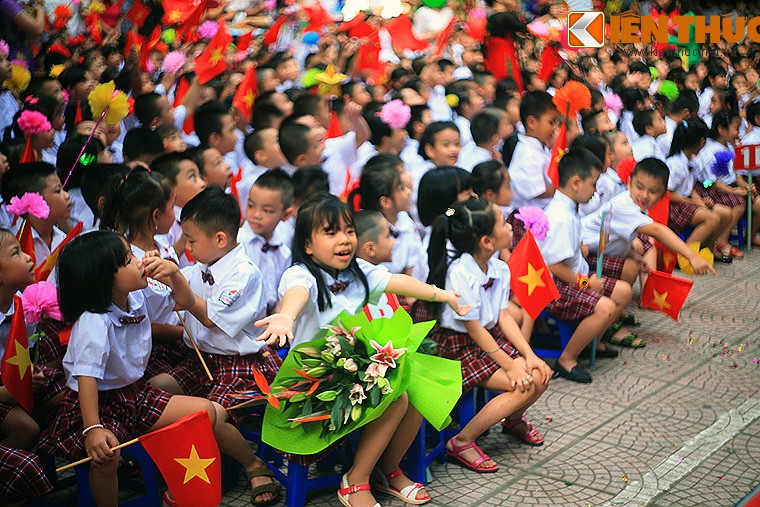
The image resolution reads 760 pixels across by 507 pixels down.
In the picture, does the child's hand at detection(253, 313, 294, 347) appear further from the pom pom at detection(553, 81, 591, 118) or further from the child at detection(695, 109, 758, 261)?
the child at detection(695, 109, 758, 261)

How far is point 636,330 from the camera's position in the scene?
5.70 m

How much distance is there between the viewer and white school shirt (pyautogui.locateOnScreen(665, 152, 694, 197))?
7.20m

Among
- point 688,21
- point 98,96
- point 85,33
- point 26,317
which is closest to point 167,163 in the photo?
point 98,96

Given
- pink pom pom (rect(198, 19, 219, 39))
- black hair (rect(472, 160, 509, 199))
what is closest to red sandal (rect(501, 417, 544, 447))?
black hair (rect(472, 160, 509, 199))

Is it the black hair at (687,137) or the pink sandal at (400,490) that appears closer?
the pink sandal at (400,490)

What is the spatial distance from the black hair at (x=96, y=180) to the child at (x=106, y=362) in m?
1.11

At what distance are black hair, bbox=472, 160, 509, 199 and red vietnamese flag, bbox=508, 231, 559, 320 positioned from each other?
2.07 ft

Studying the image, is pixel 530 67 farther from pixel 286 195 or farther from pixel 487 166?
pixel 286 195

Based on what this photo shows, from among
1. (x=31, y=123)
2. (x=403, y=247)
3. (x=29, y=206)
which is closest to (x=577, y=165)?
(x=403, y=247)

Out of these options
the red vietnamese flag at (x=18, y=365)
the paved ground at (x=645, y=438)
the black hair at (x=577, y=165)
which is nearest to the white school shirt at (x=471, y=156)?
the black hair at (x=577, y=165)

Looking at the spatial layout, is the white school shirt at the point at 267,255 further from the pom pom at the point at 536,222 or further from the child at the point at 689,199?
the child at the point at 689,199

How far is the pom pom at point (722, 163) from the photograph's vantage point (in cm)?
742

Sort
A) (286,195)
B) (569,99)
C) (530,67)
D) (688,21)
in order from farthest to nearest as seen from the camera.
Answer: (688,21) < (530,67) < (569,99) < (286,195)

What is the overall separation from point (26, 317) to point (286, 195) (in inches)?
53.7
